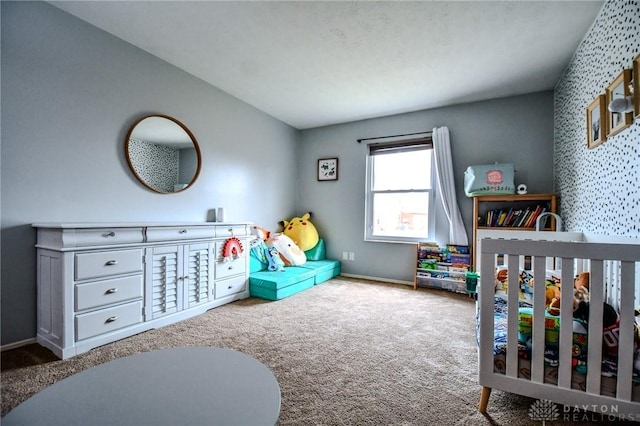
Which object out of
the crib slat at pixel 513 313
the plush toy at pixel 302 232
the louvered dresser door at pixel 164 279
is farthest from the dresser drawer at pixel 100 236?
the crib slat at pixel 513 313

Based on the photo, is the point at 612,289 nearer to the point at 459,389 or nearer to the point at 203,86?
the point at 459,389

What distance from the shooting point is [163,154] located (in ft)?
8.52

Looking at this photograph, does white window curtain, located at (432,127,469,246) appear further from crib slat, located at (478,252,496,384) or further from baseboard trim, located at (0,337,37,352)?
baseboard trim, located at (0,337,37,352)

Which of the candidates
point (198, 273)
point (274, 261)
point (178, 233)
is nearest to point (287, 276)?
point (274, 261)

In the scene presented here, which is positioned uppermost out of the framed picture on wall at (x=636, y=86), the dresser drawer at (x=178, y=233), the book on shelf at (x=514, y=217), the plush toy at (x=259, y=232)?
the framed picture on wall at (x=636, y=86)

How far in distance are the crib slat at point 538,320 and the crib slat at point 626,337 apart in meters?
0.24

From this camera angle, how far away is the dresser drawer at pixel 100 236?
167cm

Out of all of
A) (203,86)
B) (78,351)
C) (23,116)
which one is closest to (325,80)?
(203,86)

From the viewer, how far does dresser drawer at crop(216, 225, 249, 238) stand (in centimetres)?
268

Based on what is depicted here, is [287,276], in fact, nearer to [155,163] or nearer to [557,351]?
[155,163]

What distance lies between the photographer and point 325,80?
2855 mm

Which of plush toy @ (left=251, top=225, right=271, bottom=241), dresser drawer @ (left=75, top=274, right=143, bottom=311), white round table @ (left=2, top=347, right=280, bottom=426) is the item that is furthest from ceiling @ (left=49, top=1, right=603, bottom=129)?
white round table @ (left=2, top=347, right=280, bottom=426)

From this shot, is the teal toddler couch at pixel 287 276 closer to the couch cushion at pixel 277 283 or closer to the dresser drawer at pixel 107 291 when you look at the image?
the couch cushion at pixel 277 283

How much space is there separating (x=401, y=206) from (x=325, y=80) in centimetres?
196
